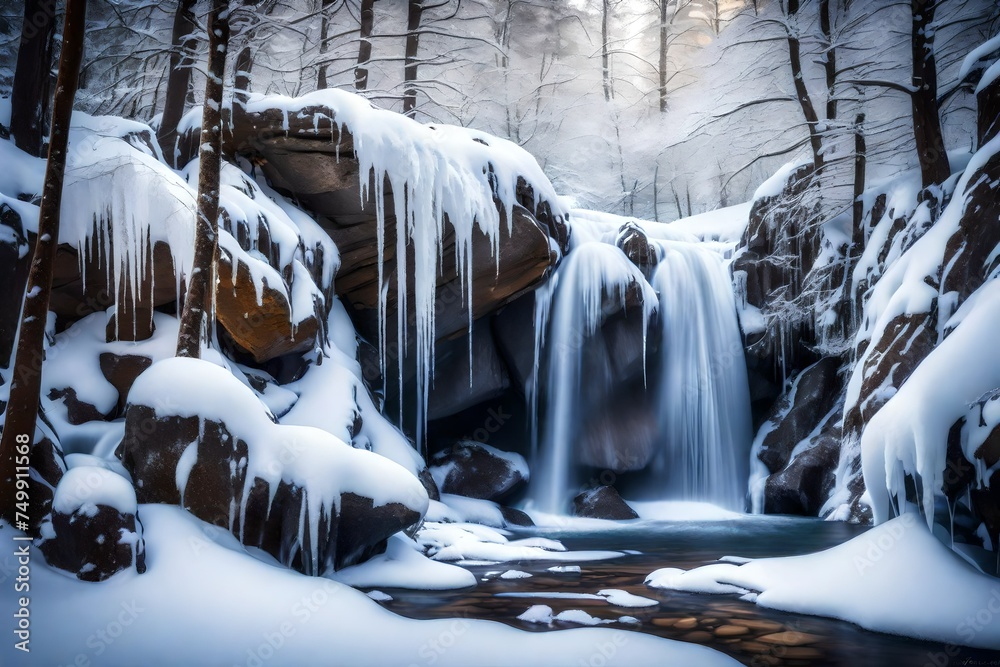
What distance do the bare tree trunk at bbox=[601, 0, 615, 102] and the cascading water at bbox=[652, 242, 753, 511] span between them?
1243cm

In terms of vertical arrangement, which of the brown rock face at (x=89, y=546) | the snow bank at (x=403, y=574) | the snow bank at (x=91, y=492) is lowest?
the snow bank at (x=403, y=574)

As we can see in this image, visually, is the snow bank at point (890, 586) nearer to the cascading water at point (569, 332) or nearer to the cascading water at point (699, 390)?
the cascading water at point (569, 332)

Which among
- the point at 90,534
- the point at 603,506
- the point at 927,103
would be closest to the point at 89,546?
the point at 90,534

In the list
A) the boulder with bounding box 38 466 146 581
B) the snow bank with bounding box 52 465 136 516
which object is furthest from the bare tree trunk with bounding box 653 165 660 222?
the boulder with bounding box 38 466 146 581

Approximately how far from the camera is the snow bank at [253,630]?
3135mm

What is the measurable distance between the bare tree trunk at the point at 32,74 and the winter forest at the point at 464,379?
0.10ft

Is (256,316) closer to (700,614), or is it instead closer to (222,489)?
(222,489)

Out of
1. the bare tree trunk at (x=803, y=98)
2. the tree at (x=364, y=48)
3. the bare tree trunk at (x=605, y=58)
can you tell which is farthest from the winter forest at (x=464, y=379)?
the bare tree trunk at (x=605, y=58)

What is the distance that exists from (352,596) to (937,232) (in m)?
6.68

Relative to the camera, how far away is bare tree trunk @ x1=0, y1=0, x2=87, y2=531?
369cm

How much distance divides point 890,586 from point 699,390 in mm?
7600

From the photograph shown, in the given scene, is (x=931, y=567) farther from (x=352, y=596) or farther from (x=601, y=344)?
(x=601, y=344)

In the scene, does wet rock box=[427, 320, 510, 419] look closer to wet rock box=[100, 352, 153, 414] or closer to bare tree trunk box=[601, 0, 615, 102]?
wet rock box=[100, 352, 153, 414]

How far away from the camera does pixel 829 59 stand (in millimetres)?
9930
